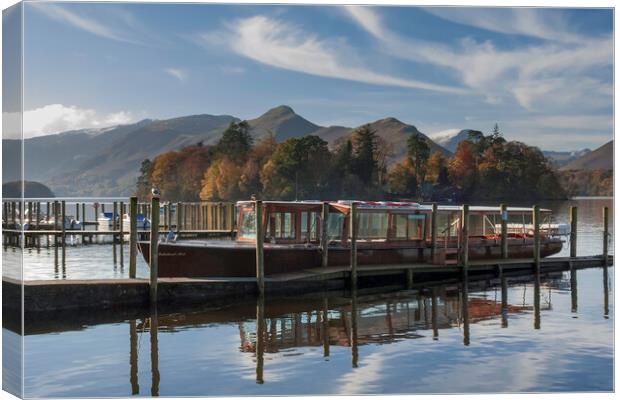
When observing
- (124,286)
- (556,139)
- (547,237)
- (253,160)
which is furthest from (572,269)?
(253,160)

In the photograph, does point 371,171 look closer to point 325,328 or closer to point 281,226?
point 281,226

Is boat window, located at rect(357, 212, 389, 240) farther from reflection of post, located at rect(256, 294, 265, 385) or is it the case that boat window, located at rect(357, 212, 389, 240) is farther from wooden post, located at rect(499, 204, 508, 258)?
reflection of post, located at rect(256, 294, 265, 385)

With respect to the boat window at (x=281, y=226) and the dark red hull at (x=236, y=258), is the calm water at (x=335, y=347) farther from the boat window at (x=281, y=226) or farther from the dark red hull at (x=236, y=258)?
the boat window at (x=281, y=226)

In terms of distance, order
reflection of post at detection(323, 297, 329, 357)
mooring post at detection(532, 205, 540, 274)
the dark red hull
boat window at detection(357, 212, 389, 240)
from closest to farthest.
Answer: reflection of post at detection(323, 297, 329, 357) → the dark red hull → boat window at detection(357, 212, 389, 240) → mooring post at detection(532, 205, 540, 274)

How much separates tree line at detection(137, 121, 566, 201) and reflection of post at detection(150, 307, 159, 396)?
315 feet

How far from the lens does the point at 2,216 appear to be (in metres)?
11.3

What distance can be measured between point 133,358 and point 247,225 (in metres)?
10.9

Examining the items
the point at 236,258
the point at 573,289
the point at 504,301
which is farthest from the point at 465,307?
the point at 236,258

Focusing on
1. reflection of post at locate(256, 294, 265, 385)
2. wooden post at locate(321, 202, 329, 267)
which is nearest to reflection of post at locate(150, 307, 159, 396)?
reflection of post at locate(256, 294, 265, 385)

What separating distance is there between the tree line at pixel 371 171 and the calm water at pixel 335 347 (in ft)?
302

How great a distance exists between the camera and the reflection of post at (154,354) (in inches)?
543

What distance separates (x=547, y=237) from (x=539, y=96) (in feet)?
33.8

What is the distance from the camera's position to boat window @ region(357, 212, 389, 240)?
27.0m

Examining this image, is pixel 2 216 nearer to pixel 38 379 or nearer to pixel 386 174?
pixel 38 379
